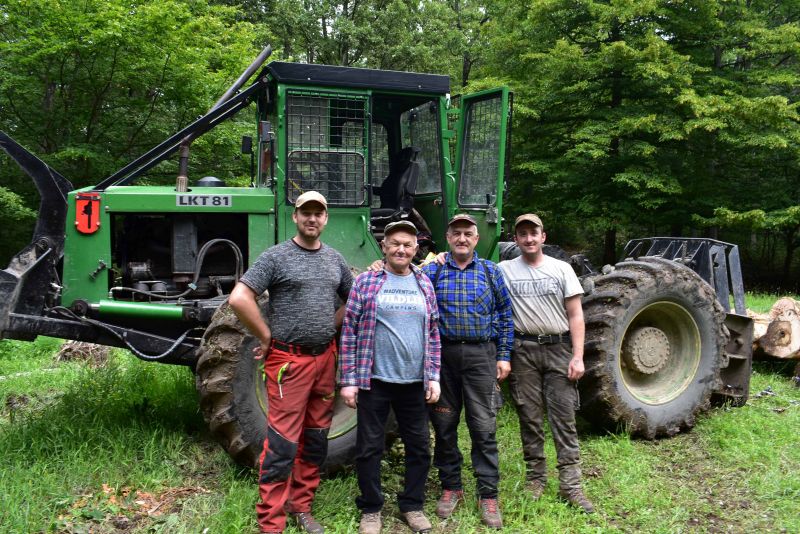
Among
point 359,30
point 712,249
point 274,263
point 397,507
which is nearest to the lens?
point 274,263

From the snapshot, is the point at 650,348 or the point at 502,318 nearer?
the point at 502,318

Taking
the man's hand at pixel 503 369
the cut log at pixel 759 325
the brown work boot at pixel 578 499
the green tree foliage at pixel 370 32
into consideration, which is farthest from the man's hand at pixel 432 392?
the green tree foliage at pixel 370 32

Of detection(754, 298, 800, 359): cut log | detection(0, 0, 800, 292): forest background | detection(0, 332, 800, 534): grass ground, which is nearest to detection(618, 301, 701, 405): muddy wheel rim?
detection(0, 332, 800, 534): grass ground

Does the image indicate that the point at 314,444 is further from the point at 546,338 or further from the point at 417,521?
the point at 546,338

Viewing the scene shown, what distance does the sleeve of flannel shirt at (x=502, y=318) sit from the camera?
3.92 metres

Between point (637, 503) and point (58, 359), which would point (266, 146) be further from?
point (58, 359)

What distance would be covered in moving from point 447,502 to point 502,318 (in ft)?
3.71

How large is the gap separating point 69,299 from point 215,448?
1.47 metres

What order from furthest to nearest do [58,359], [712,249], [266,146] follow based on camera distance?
[58,359] → [712,249] → [266,146]

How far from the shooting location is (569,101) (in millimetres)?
15039

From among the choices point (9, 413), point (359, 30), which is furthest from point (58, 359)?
point (359, 30)

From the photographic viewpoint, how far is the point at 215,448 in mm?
4723

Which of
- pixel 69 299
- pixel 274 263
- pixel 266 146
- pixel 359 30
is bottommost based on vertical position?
pixel 69 299

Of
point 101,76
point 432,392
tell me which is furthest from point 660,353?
point 101,76
